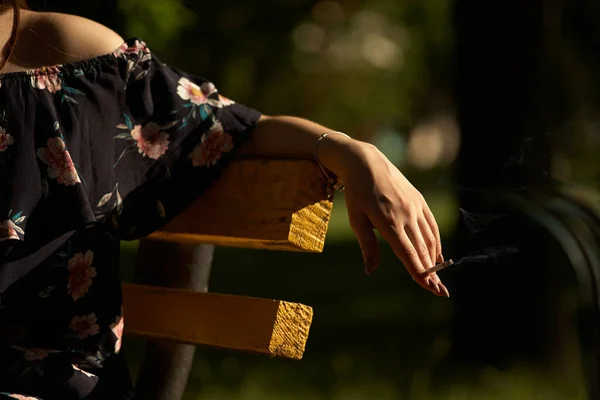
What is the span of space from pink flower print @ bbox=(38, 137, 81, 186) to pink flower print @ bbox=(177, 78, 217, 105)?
1.16 feet

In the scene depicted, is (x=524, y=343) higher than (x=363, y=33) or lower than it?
higher

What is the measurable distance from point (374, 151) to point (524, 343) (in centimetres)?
377

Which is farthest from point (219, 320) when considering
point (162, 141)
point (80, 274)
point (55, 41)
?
point (55, 41)

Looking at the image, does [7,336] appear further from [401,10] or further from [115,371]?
[401,10]

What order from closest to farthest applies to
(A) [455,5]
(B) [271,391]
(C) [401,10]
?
(B) [271,391]
(A) [455,5]
(C) [401,10]

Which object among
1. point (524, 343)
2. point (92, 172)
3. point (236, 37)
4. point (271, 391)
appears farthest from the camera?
point (236, 37)

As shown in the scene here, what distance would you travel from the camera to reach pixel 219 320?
235 centimetres

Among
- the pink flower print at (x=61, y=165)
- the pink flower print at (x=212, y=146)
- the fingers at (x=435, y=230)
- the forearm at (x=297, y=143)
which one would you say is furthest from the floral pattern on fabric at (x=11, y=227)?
the fingers at (x=435, y=230)

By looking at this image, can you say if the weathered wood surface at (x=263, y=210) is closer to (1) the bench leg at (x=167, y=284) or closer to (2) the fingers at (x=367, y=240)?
(2) the fingers at (x=367, y=240)

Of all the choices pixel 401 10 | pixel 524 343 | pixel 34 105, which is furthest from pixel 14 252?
pixel 401 10

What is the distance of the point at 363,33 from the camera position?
20781 mm

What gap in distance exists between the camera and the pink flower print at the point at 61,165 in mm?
2119

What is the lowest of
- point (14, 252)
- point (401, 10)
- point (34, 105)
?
point (401, 10)

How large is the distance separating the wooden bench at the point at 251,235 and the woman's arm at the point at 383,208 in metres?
0.12
